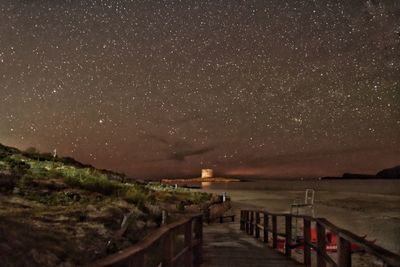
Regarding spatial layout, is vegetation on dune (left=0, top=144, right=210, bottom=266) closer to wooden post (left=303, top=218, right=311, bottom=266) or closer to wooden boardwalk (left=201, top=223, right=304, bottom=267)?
wooden boardwalk (left=201, top=223, right=304, bottom=267)

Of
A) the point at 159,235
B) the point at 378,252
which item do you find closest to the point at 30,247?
the point at 159,235

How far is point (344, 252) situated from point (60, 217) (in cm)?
1084

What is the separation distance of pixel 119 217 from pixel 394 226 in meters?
38.0

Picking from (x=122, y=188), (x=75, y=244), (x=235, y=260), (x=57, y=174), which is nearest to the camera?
(x=235, y=260)

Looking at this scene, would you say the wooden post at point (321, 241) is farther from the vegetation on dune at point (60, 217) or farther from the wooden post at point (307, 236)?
the vegetation on dune at point (60, 217)

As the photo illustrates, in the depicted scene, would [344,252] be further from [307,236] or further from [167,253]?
[307,236]

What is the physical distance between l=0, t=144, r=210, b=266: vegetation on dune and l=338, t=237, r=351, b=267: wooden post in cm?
708

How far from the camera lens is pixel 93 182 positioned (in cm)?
2297

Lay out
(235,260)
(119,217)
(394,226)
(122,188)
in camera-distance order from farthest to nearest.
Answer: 1. (394,226)
2. (122,188)
3. (119,217)
4. (235,260)

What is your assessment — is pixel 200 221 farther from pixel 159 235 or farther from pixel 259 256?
pixel 159 235

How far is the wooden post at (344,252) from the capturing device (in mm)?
5141

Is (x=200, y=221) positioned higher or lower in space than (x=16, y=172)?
lower

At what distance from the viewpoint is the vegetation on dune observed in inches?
414

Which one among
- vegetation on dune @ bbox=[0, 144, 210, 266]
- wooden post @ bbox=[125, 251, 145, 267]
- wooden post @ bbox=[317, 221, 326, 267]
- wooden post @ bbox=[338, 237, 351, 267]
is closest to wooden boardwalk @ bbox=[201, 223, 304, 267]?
wooden post @ bbox=[317, 221, 326, 267]
